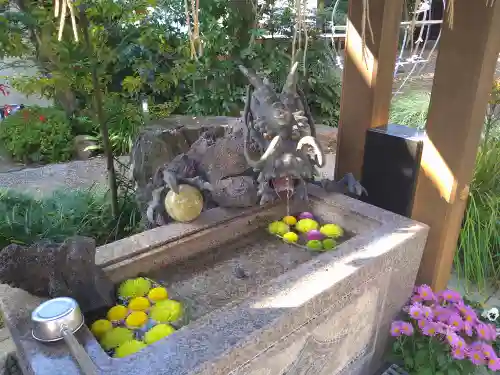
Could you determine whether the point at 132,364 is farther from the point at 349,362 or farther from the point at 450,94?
the point at 450,94

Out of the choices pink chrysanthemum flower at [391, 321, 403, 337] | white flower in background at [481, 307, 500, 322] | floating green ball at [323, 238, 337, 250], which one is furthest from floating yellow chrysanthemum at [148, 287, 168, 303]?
white flower in background at [481, 307, 500, 322]

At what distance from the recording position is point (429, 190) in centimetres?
237

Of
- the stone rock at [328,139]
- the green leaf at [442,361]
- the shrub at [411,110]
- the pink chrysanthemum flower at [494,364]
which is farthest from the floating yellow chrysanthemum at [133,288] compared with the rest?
the stone rock at [328,139]

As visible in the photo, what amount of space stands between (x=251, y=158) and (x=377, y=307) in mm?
1034

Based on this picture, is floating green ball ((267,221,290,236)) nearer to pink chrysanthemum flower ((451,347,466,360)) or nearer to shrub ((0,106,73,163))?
pink chrysanthemum flower ((451,347,466,360))

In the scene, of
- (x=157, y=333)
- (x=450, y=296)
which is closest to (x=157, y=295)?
(x=157, y=333)

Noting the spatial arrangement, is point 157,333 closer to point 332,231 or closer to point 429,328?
point 332,231

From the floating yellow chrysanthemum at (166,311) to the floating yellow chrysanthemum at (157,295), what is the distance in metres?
0.04

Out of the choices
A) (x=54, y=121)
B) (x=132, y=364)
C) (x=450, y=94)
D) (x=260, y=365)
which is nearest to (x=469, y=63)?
(x=450, y=94)

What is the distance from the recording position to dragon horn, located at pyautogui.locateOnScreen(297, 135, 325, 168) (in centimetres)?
221

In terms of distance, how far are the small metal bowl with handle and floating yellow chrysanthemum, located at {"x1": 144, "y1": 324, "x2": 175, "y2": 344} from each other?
0.26m

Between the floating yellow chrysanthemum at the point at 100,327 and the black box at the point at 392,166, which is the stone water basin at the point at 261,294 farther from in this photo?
the black box at the point at 392,166

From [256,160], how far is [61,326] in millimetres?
1322

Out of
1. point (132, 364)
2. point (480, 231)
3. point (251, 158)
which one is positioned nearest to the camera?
point (132, 364)
